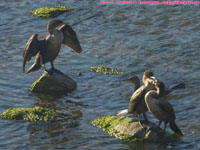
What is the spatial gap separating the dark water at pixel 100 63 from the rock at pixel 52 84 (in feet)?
0.99

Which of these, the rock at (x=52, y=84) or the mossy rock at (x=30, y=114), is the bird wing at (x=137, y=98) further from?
the rock at (x=52, y=84)

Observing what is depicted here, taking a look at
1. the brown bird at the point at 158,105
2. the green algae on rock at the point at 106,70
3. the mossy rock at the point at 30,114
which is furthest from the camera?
the green algae on rock at the point at 106,70

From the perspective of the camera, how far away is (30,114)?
43.5 ft

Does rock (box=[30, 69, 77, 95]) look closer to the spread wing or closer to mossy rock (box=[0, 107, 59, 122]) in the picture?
the spread wing

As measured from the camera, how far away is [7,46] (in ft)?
66.5

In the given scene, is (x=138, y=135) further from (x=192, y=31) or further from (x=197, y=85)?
(x=192, y=31)

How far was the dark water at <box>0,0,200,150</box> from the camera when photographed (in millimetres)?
12164

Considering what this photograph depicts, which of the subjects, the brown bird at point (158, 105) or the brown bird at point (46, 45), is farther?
the brown bird at point (46, 45)

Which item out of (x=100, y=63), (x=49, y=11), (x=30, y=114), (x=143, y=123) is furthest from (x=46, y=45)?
(x=49, y=11)

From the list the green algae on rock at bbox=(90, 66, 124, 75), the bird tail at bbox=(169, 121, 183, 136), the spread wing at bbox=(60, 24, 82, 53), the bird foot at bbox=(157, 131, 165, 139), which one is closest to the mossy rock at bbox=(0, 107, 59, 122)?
the bird foot at bbox=(157, 131, 165, 139)

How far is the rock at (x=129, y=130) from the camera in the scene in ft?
38.0

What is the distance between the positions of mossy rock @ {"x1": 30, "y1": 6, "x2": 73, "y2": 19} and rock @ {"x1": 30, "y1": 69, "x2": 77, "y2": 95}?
8.70 meters

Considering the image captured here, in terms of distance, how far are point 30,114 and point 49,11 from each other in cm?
1161

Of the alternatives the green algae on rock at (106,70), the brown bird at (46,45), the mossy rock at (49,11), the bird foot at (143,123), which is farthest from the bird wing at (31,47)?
the mossy rock at (49,11)
